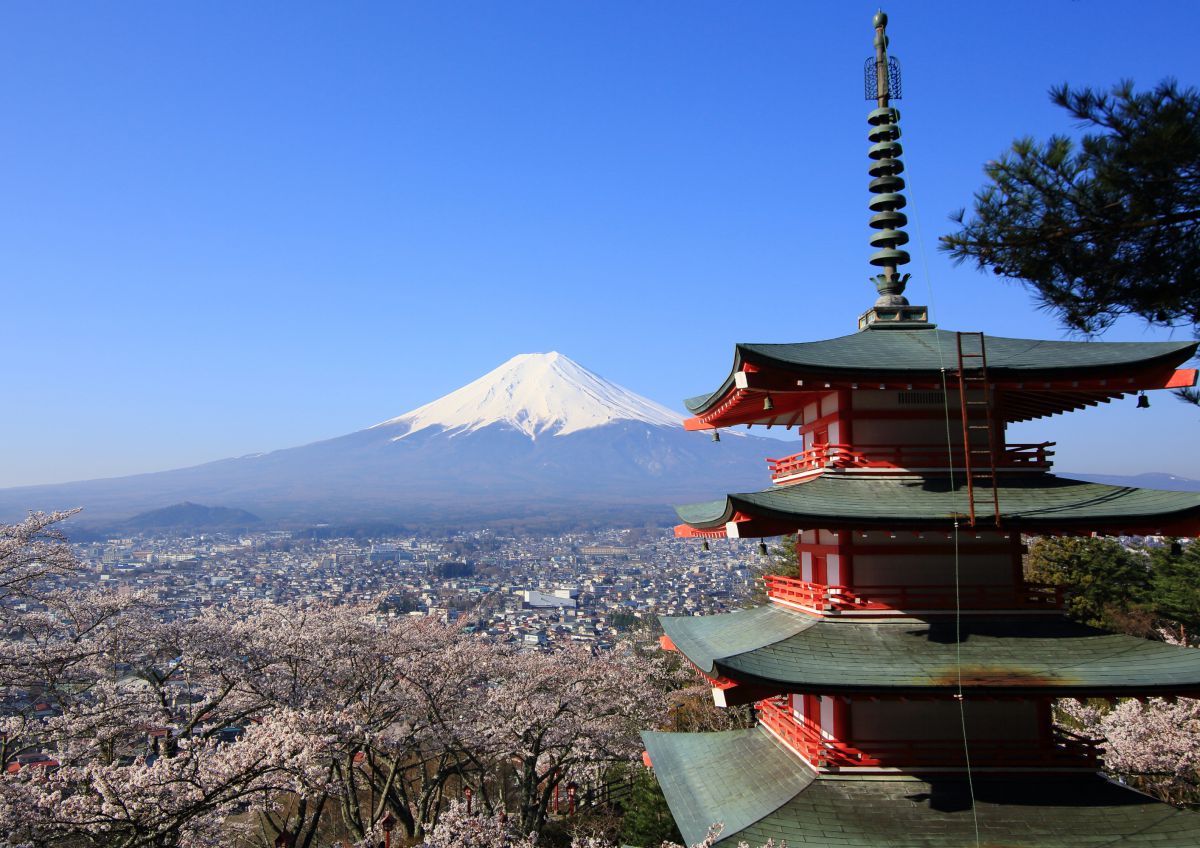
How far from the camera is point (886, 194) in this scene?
11.7 m

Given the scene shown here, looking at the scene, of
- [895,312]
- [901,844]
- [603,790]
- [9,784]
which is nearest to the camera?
[901,844]

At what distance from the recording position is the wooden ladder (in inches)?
356

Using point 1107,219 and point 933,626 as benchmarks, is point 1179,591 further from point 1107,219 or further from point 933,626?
point 1107,219

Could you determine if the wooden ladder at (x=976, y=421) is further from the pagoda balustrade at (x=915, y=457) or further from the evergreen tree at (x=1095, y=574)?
the evergreen tree at (x=1095, y=574)

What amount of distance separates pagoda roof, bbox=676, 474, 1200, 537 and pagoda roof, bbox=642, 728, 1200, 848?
8.77ft

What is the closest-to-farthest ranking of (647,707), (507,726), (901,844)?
(901,844) → (507,726) → (647,707)

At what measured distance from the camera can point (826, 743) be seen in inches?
368

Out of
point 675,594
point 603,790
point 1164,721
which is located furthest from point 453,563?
point 1164,721

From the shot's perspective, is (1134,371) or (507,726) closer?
(1134,371)

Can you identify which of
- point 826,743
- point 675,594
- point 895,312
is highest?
point 895,312

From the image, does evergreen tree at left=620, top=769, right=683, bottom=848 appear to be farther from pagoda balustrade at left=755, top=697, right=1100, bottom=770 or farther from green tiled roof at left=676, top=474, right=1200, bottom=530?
green tiled roof at left=676, top=474, right=1200, bottom=530

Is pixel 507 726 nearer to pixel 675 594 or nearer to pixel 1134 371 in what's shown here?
pixel 1134 371

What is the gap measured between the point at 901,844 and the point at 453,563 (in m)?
123

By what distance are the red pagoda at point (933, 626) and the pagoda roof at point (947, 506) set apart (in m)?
0.03
